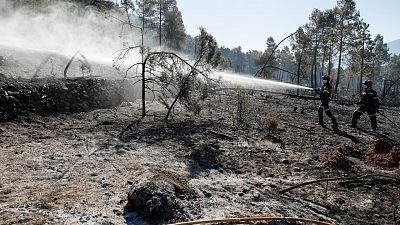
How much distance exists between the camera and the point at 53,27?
1705cm

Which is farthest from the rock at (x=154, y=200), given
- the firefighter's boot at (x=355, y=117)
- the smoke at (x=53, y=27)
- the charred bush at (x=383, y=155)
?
the smoke at (x=53, y=27)

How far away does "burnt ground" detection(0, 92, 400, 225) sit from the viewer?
184 inches

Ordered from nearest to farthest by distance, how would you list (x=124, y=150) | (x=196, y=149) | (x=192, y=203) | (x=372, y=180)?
(x=192, y=203) → (x=372, y=180) → (x=124, y=150) → (x=196, y=149)

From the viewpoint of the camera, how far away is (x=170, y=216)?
173 inches

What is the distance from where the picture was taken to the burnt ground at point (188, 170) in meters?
4.67

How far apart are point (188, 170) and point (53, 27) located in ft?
45.1

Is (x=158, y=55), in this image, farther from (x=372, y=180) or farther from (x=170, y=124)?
(x=372, y=180)

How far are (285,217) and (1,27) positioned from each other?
16816mm

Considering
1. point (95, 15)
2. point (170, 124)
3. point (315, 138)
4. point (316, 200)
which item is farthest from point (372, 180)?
point (95, 15)

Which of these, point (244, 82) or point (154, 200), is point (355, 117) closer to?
point (154, 200)

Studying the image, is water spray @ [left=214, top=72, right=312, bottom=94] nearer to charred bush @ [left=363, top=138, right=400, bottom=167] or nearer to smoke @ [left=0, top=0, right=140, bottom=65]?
charred bush @ [left=363, top=138, right=400, bottom=167]

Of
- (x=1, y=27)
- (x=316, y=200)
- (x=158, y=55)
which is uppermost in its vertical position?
(x=1, y=27)

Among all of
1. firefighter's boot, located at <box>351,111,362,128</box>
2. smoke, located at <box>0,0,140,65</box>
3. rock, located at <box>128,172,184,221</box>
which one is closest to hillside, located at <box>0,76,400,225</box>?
rock, located at <box>128,172,184,221</box>

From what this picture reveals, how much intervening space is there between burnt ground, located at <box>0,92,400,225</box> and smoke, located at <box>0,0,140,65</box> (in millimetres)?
7207
